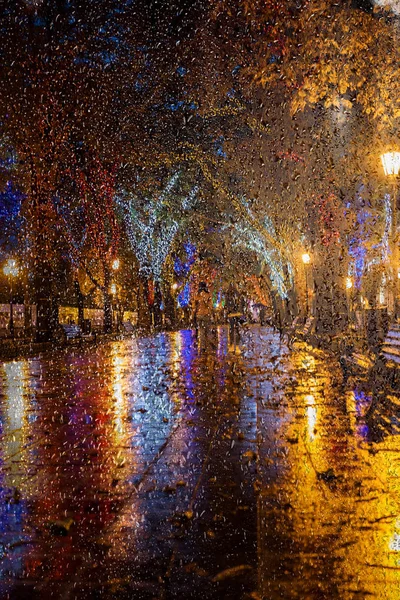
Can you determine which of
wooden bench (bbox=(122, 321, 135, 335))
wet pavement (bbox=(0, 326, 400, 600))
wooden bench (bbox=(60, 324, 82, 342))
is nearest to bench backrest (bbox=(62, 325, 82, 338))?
wooden bench (bbox=(60, 324, 82, 342))

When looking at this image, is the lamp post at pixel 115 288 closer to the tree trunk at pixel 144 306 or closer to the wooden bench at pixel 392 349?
the tree trunk at pixel 144 306

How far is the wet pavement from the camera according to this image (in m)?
3.03

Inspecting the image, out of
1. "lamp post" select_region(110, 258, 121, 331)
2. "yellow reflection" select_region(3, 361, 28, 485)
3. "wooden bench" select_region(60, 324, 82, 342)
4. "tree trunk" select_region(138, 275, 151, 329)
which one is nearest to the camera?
"yellow reflection" select_region(3, 361, 28, 485)

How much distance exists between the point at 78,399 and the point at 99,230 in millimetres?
24223

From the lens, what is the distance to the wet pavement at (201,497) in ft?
9.95

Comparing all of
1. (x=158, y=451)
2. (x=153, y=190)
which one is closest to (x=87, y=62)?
(x=158, y=451)

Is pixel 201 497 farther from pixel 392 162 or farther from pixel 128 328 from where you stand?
pixel 128 328

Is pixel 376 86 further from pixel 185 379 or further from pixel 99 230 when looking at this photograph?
pixel 99 230

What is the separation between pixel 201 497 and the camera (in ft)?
14.3

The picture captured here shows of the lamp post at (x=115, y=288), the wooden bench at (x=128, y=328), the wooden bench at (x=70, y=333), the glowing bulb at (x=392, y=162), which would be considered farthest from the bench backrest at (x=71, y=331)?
the glowing bulb at (x=392, y=162)

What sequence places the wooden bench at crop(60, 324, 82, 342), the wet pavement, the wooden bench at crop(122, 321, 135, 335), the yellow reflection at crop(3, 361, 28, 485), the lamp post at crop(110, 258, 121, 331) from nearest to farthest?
the wet pavement < the yellow reflection at crop(3, 361, 28, 485) < the wooden bench at crop(60, 324, 82, 342) < the lamp post at crop(110, 258, 121, 331) < the wooden bench at crop(122, 321, 135, 335)

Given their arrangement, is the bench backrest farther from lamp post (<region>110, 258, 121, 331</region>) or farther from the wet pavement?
the wet pavement

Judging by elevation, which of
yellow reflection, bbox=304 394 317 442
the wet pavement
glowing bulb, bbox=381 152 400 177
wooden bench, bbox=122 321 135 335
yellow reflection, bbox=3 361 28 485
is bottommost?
yellow reflection, bbox=304 394 317 442

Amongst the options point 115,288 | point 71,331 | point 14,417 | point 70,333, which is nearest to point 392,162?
point 14,417
